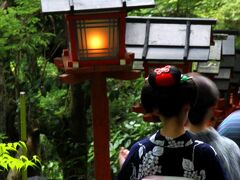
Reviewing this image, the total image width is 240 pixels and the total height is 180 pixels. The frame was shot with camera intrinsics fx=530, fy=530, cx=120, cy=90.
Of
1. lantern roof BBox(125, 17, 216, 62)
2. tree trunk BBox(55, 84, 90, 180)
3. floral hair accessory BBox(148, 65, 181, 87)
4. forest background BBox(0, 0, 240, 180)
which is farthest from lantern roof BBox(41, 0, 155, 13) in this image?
tree trunk BBox(55, 84, 90, 180)

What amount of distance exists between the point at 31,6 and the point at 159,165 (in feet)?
14.3

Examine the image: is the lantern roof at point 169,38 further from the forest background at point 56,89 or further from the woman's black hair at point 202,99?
the woman's black hair at point 202,99

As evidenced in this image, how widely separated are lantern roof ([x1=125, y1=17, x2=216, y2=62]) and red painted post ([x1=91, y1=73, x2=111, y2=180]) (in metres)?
0.49

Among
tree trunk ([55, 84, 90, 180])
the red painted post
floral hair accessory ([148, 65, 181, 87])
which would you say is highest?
floral hair accessory ([148, 65, 181, 87])

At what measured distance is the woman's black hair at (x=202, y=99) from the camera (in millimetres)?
2393

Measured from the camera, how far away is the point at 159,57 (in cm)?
482

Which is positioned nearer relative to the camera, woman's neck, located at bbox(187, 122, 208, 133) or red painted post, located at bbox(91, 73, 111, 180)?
woman's neck, located at bbox(187, 122, 208, 133)

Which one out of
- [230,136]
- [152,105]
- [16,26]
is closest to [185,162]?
[152,105]

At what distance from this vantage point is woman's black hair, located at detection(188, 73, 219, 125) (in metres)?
2.39

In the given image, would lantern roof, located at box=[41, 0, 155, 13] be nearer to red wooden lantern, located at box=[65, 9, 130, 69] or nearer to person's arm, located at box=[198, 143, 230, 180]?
red wooden lantern, located at box=[65, 9, 130, 69]

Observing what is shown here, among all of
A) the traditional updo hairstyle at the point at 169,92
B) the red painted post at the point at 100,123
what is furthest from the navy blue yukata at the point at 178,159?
the red painted post at the point at 100,123

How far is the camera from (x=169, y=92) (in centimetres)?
211

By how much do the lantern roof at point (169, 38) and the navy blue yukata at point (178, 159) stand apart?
104 inches

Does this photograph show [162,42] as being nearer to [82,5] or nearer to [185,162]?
[82,5]
